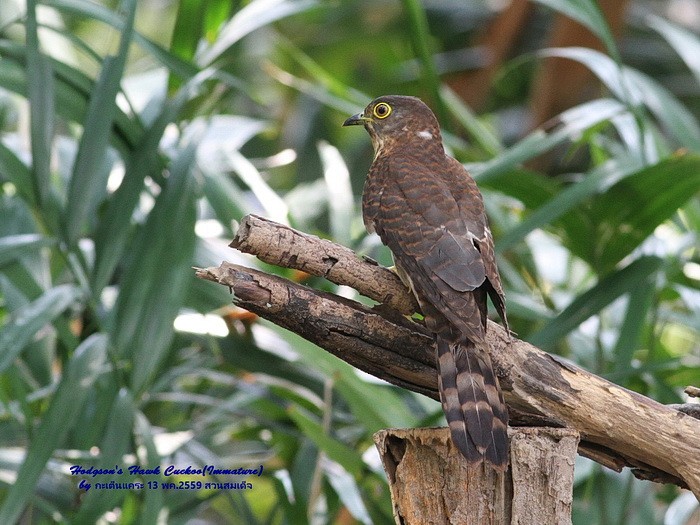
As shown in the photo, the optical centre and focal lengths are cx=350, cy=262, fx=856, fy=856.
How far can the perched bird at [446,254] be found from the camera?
83.4 inches

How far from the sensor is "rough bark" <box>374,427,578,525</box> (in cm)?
205

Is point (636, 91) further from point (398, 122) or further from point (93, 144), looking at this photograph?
point (93, 144)

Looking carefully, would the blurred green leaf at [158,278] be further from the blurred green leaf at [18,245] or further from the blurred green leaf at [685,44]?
the blurred green leaf at [685,44]

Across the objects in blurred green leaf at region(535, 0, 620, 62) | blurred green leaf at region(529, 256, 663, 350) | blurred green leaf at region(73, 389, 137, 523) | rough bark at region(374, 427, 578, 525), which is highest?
blurred green leaf at region(535, 0, 620, 62)

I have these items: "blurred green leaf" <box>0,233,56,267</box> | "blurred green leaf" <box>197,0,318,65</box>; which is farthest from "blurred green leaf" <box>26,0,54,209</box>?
"blurred green leaf" <box>197,0,318,65</box>

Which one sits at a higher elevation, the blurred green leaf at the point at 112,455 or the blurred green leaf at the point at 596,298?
the blurred green leaf at the point at 596,298

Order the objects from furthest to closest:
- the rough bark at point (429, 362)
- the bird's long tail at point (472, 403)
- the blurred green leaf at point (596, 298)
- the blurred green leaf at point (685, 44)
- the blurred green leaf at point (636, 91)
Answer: the blurred green leaf at point (685, 44) → the blurred green leaf at point (636, 91) → the blurred green leaf at point (596, 298) → the rough bark at point (429, 362) → the bird's long tail at point (472, 403)

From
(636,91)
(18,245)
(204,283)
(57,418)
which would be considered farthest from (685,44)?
(57,418)

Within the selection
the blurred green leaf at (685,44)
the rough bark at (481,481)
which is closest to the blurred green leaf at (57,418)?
the rough bark at (481,481)

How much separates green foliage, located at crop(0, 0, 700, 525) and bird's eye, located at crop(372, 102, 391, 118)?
0.30 metres

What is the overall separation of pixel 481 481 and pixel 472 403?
19 cm

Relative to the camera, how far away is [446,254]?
253 cm

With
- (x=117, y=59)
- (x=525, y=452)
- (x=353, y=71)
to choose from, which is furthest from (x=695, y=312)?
(x=353, y=71)

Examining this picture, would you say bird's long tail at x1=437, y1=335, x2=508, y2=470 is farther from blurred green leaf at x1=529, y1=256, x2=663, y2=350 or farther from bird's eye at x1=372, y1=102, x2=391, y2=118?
bird's eye at x1=372, y1=102, x2=391, y2=118
